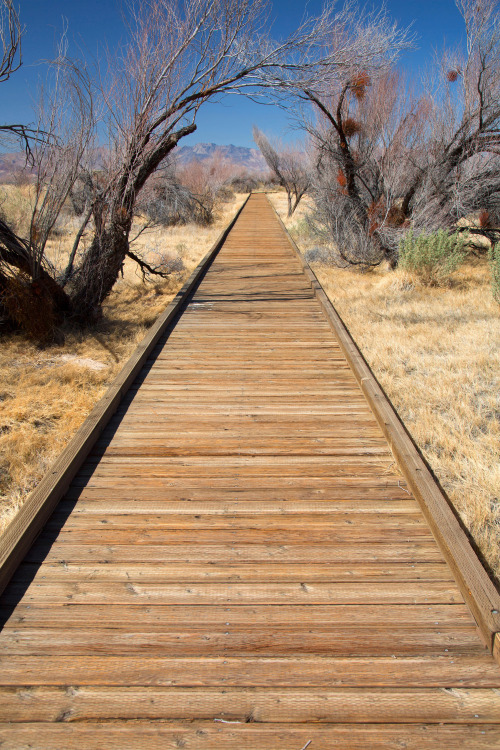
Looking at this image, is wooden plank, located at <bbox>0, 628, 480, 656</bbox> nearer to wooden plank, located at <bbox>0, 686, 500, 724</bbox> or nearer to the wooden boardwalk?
the wooden boardwalk

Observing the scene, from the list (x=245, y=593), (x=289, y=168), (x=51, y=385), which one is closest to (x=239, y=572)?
(x=245, y=593)

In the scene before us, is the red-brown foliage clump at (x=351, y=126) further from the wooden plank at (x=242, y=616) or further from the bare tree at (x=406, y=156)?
the wooden plank at (x=242, y=616)

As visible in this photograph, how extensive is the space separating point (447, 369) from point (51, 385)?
3863 millimetres

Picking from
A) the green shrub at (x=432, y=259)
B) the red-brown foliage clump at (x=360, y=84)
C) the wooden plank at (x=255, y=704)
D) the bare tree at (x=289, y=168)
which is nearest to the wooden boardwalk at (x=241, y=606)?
the wooden plank at (x=255, y=704)

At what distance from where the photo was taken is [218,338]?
518 cm

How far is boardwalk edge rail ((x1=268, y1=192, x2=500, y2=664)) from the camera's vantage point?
180 cm

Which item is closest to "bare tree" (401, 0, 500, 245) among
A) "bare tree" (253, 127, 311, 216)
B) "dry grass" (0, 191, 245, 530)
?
"dry grass" (0, 191, 245, 530)

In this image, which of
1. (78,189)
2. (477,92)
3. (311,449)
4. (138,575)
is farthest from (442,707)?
(78,189)

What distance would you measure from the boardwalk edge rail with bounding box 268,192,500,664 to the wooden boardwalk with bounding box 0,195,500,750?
5cm

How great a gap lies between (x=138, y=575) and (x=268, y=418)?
1555mm

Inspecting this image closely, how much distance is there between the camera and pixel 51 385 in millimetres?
4703

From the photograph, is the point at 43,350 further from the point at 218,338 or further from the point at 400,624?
the point at 400,624

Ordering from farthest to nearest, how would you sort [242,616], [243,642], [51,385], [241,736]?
[51,385], [242,616], [243,642], [241,736]

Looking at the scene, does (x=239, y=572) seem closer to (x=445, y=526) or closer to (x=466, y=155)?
(x=445, y=526)
